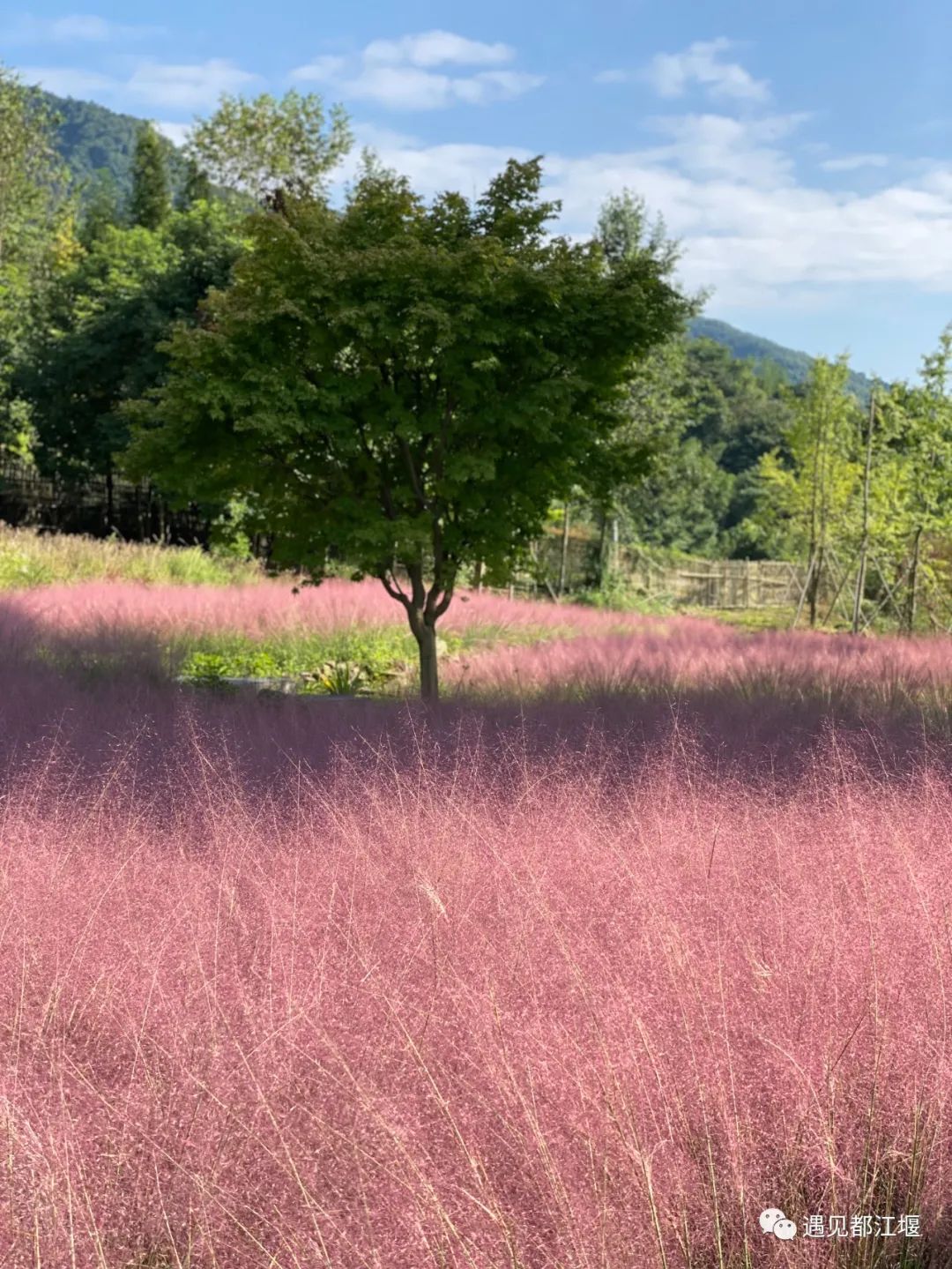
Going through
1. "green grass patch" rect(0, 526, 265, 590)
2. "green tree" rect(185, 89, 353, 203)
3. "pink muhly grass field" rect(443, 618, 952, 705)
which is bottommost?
"pink muhly grass field" rect(443, 618, 952, 705)

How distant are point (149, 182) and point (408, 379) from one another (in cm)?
4857

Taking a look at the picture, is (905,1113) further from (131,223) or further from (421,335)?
(131,223)

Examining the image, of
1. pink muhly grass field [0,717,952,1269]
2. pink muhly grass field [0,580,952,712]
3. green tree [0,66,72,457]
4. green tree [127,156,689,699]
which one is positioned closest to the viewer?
pink muhly grass field [0,717,952,1269]

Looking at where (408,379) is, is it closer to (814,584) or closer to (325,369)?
(325,369)

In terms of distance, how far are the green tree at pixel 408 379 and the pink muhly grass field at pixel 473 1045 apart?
4.17 m

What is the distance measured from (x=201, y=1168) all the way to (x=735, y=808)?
264 centimetres

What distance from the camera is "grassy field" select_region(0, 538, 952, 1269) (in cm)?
195

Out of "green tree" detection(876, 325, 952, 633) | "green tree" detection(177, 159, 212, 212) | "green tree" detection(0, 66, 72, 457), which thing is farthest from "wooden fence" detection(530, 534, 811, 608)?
"green tree" detection(177, 159, 212, 212)

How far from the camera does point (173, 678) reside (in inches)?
371

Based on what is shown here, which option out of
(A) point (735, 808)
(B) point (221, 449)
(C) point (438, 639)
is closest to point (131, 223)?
(C) point (438, 639)
